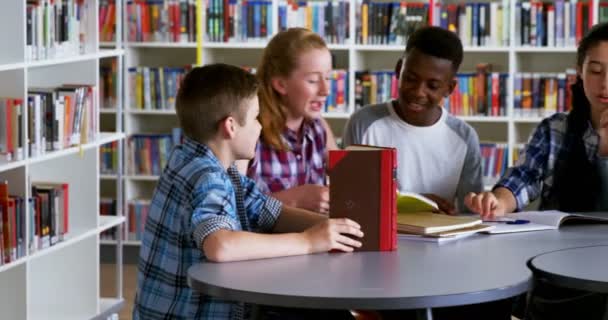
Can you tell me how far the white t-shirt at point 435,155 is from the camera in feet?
11.2

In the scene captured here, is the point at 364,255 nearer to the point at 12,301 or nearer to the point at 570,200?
the point at 570,200

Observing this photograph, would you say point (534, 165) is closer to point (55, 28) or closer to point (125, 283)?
point (55, 28)

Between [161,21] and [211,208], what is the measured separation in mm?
4015

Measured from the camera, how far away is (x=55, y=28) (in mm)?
4227

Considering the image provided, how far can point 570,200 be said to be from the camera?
3.12 metres

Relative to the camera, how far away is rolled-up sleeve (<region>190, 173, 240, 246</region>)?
2250 millimetres

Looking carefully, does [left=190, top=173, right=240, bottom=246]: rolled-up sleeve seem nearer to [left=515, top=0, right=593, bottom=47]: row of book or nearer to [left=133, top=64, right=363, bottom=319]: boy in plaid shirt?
[left=133, top=64, right=363, bottom=319]: boy in plaid shirt

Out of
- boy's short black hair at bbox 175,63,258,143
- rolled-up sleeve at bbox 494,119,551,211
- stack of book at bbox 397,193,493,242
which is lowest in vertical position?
stack of book at bbox 397,193,493,242

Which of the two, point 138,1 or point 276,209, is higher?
point 138,1

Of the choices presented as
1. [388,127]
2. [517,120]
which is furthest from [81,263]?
[517,120]

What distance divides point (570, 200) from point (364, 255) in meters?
0.96

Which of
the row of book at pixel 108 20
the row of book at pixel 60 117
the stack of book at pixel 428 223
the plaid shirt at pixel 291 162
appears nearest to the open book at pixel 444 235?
the stack of book at pixel 428 223

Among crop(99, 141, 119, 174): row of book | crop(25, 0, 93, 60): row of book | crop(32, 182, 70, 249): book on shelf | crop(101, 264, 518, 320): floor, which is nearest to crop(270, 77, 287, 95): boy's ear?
crop(25, 0, 93, 60): row of book

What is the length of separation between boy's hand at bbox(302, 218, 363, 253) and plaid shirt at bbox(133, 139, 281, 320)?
165 mm
